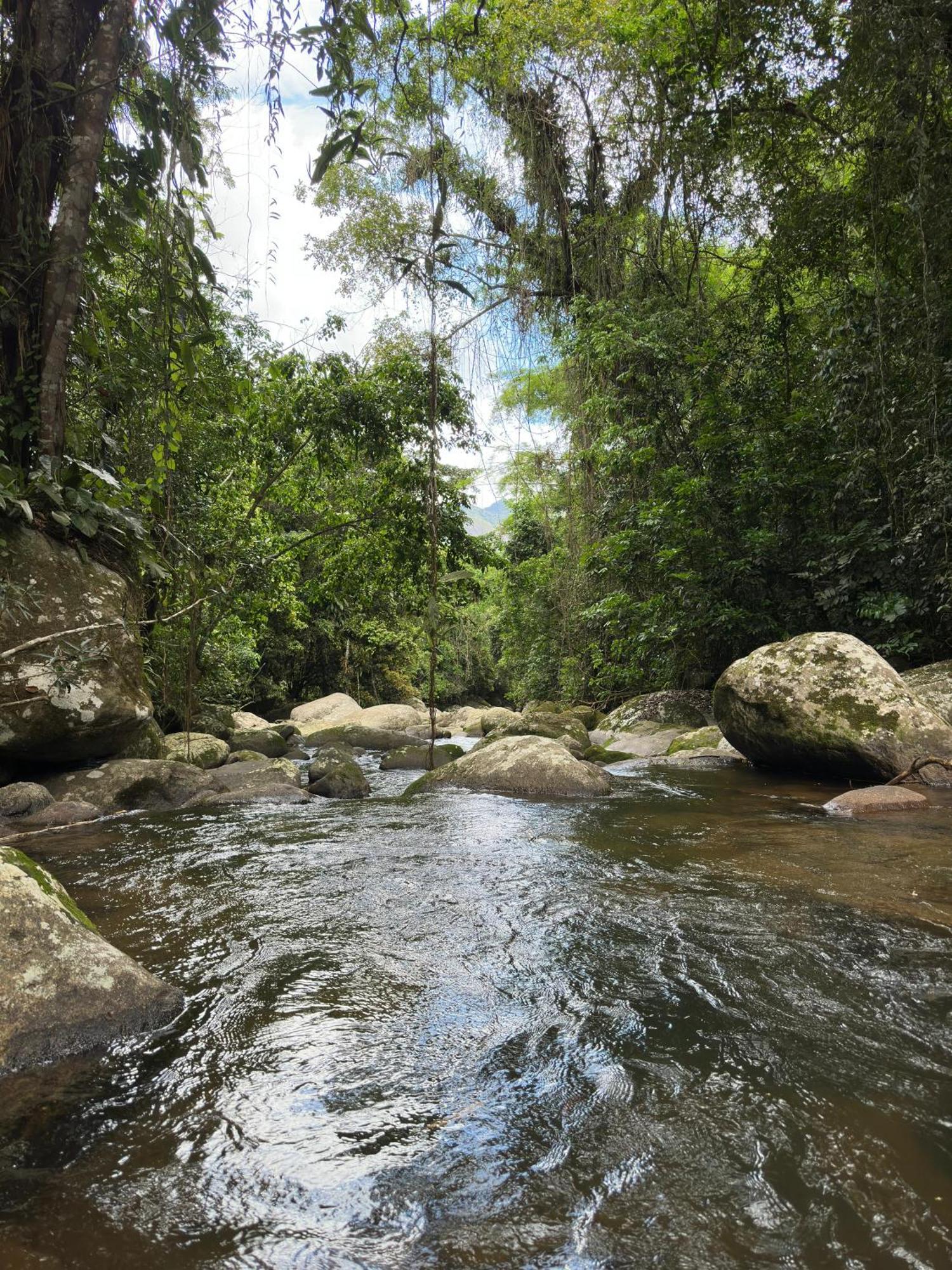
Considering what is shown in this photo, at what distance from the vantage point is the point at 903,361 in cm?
742

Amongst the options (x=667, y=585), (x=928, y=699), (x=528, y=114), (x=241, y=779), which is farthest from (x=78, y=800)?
(x=528, y=114)

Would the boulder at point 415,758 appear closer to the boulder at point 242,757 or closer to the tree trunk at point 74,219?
the boulder at point 242,757

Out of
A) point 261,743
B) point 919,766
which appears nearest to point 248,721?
point 261,743

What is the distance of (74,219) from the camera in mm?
4441

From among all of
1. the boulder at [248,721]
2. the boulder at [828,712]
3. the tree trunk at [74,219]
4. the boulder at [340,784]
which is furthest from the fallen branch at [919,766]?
the boulder at [248,721]

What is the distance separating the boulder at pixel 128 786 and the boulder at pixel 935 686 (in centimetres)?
649

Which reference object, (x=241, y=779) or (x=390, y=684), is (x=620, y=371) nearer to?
(x=241, y=779)

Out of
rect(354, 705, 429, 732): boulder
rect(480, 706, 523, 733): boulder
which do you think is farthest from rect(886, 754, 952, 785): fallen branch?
rect(354, 705, 429, 732): boulder

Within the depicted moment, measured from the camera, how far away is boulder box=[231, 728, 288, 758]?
38.5 ft

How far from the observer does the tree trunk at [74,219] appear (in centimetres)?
408

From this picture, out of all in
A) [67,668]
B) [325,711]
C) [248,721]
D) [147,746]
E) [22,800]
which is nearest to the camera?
[67,668]

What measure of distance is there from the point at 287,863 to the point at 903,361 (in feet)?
24.6

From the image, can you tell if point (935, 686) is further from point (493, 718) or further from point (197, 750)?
point (493, 718)

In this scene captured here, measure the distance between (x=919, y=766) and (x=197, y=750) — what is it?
7.69 meters
